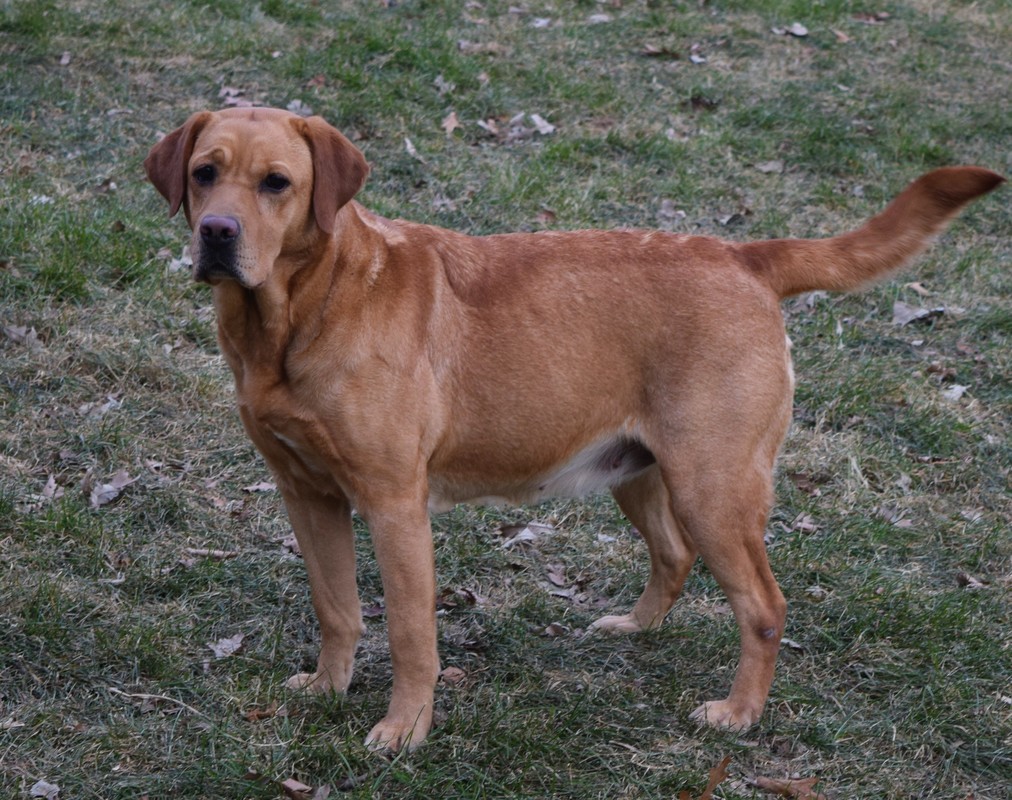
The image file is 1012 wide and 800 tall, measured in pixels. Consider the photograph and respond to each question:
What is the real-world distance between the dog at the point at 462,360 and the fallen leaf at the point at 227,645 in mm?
351

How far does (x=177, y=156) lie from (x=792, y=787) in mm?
2844

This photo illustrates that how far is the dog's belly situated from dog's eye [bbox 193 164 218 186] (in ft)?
4.17

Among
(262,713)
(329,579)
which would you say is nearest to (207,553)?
(329,579)

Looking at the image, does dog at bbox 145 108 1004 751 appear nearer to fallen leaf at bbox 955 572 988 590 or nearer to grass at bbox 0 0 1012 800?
grass at bbox 0 0 1012 800

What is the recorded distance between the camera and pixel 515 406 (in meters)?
4.18

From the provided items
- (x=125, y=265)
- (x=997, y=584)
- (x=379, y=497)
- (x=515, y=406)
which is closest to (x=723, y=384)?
(x=515, y=406)

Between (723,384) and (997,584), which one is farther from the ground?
(723,384)

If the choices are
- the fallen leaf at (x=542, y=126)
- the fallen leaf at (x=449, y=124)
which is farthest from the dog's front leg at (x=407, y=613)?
the fallen leaf at (x=542, y=126)

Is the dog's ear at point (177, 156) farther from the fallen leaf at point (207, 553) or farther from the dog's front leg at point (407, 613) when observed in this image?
the fallen leaf at point (207, 553)

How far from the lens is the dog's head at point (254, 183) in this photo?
3633 millimetres

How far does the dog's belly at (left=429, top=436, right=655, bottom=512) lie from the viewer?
4.24m

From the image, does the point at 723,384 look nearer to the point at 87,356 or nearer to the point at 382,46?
the point at 87,356

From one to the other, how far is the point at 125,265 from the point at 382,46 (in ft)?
11.7

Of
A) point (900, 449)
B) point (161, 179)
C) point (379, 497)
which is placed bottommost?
point (900, 449)
